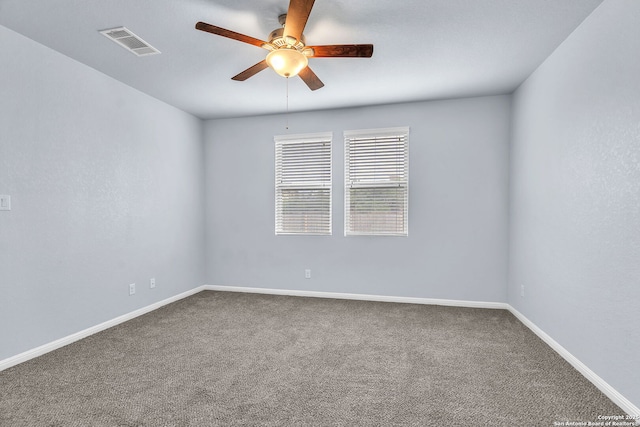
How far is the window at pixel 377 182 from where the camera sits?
4246mm

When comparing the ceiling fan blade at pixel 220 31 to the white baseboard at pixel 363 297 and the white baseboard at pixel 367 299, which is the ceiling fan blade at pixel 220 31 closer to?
the white baseboard at pixel 367 299

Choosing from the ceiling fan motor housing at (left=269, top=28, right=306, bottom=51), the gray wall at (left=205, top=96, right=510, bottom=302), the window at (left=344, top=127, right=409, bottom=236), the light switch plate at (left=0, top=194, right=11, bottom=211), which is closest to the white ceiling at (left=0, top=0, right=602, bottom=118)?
the ceiling fan motor housing at (left=269, top=28, right=306, bottom=51)

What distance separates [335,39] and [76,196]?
271cm

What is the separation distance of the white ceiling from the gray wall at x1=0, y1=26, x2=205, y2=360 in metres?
0.29

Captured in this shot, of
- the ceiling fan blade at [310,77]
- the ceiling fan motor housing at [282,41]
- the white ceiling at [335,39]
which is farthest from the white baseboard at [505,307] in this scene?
the ceiling fan motor housing at [282,41]

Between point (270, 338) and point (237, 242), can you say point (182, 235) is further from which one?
point (270, 338)

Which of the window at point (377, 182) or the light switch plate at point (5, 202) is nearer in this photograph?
the light switch plate at point (5, 202)

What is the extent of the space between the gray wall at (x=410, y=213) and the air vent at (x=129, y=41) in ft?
6.72

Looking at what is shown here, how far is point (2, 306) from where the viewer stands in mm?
2439

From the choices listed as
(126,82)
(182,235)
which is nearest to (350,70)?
(126,82)

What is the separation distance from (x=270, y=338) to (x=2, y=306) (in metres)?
2.06

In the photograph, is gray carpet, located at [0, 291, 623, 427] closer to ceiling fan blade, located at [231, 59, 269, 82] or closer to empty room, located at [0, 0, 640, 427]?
empty room, located at [0, 0, 640, 427]

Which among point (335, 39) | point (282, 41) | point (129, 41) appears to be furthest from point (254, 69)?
point (129, 41)

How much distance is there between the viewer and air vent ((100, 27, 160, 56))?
2.49 m
